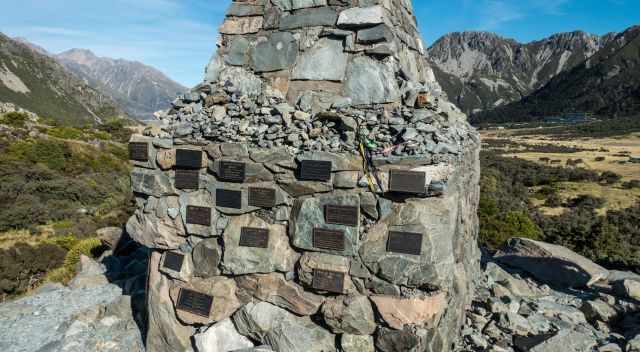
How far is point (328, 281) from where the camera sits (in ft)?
13.1

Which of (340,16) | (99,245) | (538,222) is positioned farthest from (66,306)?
(538,222)

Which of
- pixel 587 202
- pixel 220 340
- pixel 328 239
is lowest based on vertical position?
pixel 587 202

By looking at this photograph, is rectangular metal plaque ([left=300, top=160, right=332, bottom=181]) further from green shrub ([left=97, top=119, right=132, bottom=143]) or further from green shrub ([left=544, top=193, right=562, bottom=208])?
green shrub ([left=97, top=119, right=132, bottom=143])

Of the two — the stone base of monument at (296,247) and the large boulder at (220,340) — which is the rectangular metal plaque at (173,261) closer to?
the stone base of monument at (296,247)

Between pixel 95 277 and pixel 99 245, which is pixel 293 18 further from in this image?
pixel 99 245

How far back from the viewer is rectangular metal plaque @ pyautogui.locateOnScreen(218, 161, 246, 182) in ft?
14.1

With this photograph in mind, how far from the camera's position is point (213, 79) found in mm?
5219

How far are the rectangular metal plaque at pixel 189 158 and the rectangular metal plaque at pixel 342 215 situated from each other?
1655 millimetres

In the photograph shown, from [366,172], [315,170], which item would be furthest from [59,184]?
[366,172]

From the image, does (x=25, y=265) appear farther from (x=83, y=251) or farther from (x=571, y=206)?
(x=571, y=206)

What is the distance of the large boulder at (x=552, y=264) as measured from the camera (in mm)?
8391

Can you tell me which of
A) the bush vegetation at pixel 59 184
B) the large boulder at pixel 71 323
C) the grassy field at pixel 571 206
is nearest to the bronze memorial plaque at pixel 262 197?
the large boulder at pixel 71 323

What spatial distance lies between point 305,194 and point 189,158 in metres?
1.49

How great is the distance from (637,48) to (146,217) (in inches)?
7213
